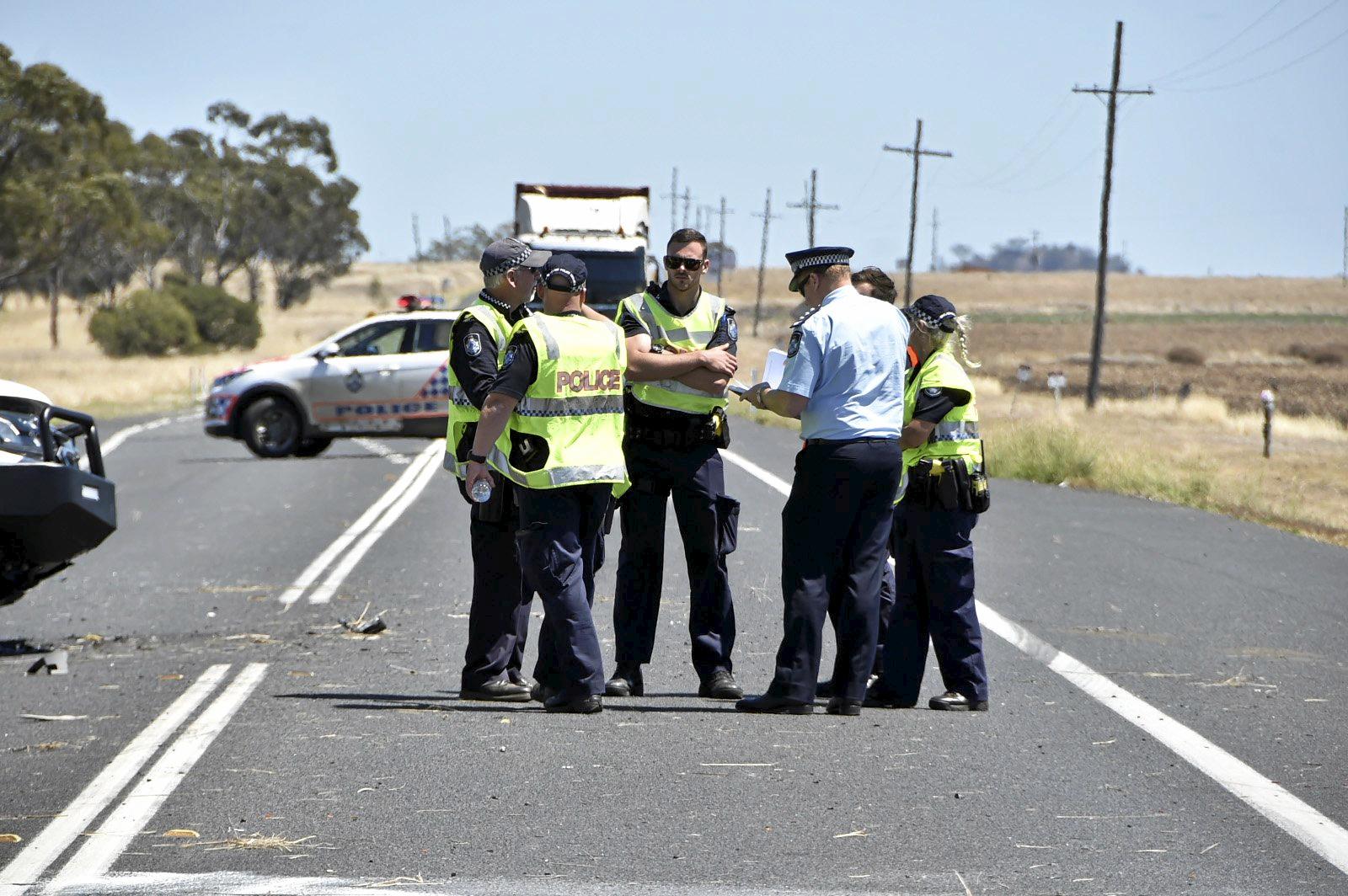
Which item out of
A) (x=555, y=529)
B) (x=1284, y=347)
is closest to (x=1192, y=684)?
(x=555, y=529)

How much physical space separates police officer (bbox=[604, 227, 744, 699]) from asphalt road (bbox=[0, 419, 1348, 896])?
0.28m

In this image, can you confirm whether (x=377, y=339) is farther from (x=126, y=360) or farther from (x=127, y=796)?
(x=126, y=360)

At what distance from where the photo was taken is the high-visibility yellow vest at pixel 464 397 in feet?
23.0

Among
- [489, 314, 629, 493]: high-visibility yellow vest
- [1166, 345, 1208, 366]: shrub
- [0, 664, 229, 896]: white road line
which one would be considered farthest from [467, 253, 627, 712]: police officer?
[1166, 345, 1208, 366]: shrub

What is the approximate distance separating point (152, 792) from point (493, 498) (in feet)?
6.18

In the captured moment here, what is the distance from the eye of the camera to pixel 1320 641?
9.25 metres

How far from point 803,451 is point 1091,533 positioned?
8.19 meters

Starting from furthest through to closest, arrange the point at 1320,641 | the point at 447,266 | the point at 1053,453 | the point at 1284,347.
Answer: the point at 447,266 < the point at 1284,347 < the point at 1053,453 < the point at 1320,641

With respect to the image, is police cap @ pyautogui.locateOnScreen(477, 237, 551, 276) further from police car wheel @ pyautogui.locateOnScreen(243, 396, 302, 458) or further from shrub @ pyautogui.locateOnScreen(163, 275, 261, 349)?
shrub @ pyautogui.locateOnScreen(163, 275, 261, 349)

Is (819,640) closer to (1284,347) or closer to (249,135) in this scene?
(249,135)

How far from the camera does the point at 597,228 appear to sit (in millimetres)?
27125

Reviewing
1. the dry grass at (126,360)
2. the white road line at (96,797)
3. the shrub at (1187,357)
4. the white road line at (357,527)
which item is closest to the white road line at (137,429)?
the dry grass at (126,360)

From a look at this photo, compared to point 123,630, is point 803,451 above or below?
above

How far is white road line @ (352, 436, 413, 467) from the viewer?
22.8 m
